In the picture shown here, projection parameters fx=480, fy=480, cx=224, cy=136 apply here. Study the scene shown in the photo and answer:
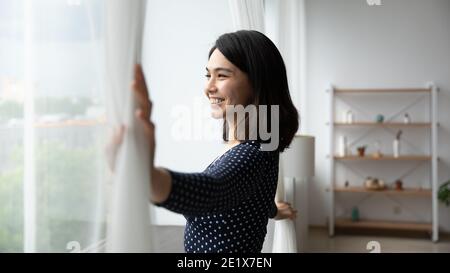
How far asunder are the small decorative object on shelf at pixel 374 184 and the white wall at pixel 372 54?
0.35 meters

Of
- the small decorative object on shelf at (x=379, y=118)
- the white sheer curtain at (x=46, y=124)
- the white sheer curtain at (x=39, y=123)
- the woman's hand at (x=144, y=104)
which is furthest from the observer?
the small decorative object on shelf at (x=379, y=118)

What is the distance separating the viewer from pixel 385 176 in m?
5.57

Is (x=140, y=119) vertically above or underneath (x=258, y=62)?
underneath

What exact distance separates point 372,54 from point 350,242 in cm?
217

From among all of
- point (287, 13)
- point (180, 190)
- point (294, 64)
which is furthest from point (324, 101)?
point (180, 190)

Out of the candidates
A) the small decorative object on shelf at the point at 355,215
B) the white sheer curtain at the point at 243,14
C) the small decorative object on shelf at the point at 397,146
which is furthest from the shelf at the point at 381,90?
the white sheer curtain at the point at 243,14

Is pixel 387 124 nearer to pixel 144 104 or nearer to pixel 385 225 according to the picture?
pixel 385 225

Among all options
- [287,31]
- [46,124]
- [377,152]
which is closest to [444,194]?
[377,152]

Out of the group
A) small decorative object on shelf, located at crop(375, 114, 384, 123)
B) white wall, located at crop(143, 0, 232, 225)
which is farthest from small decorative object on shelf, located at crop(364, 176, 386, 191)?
white wall, located at crop(143, 0, 232, 225)

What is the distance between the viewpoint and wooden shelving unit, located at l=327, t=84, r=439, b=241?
519cm

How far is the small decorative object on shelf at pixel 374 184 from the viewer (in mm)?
5312

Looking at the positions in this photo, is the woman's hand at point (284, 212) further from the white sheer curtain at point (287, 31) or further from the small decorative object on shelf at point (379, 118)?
the small decorative object on shelf at point (379, 118)

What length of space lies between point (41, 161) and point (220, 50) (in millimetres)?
1451

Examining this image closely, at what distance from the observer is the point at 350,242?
505cm
